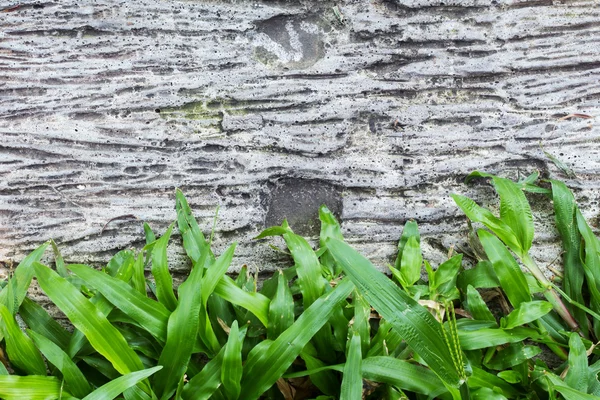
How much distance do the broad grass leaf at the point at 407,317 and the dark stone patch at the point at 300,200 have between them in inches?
19.6

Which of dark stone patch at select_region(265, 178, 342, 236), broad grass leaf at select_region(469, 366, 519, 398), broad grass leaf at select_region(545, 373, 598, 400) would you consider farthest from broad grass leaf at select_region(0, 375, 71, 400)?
broad grass leaf at select_region(545, 373, 598, 400)

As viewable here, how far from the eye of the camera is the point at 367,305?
1.63 meters

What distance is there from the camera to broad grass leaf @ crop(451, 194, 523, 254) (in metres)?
1.76

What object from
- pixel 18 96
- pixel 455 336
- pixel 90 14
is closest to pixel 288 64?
pixel 90 14

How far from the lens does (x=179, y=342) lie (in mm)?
1545

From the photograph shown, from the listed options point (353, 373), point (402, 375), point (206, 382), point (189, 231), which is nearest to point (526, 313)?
point (402, 375)

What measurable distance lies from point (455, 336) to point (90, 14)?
1.68 metres

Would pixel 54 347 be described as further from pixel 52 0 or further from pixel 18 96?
pixel 52 0

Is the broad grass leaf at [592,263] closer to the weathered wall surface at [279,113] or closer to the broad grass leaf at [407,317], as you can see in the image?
the weathered wall surface at [279,113]

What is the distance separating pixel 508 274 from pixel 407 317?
1.63 feet

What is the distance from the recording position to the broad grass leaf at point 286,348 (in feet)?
4.97

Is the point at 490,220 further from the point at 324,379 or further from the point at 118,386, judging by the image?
the point at 118,386

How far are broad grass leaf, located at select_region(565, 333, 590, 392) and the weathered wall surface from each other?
0.37m

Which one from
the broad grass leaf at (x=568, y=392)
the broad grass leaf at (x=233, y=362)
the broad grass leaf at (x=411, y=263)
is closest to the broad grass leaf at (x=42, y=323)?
the broad grass leaf at (x=233, y=362)
